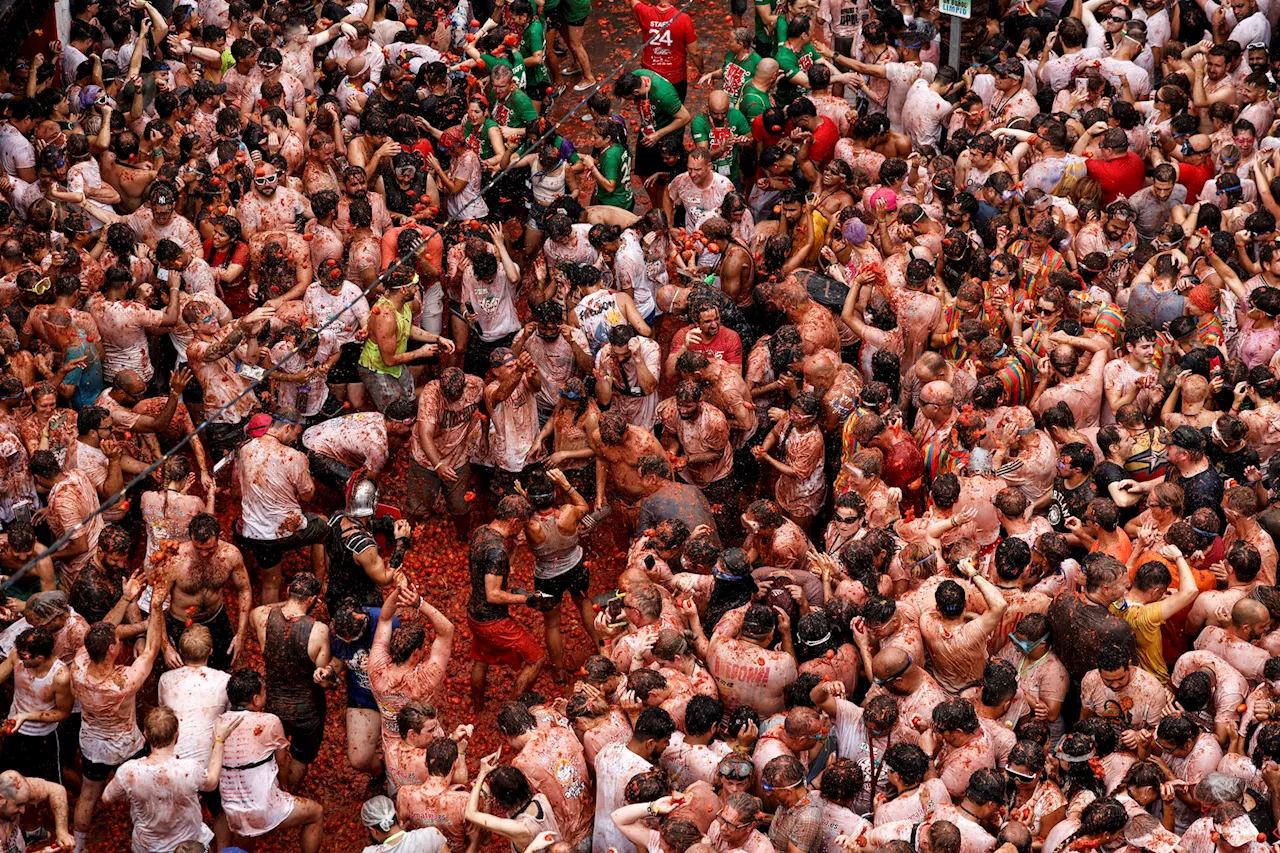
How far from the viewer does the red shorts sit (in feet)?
37.5

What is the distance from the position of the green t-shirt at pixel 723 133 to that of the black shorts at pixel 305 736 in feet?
22.0

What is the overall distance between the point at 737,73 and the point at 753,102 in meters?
0.57

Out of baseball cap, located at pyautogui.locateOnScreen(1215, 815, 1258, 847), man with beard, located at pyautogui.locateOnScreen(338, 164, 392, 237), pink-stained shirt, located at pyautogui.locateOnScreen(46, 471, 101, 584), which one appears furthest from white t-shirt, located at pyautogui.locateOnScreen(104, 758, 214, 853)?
baseball cap, located at pyautogui.locateOnScreen(1215, 815, 1258, 847)

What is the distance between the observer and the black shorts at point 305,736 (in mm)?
10898

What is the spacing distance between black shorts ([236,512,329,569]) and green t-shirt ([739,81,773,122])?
6.24 meters

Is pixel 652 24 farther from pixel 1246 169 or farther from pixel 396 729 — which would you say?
pixel 396 729

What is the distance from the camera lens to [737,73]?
54.1 ft

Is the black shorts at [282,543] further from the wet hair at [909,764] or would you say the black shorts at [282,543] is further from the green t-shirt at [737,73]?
the green t-shirt at [737,73]

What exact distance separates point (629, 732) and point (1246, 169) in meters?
7.99

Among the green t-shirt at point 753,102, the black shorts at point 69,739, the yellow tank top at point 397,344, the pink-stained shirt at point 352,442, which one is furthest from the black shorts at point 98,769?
the green t-shirt at point 753,102

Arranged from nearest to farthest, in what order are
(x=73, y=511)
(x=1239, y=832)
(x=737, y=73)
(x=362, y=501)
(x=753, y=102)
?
1. (x=1239, y=832)
2. (x=73, y=511)
3. (x=362, y=501)
4. (x=753, y=102)
5. (x=737, y=73)

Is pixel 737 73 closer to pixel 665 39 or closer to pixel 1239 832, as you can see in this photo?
pixel 665 39

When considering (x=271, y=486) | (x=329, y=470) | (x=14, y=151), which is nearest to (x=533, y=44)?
(x=14, y=151)

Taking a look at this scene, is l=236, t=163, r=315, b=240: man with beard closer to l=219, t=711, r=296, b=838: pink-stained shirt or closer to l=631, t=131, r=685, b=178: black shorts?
l=631, t=131, r=685, b=178: black shorts
